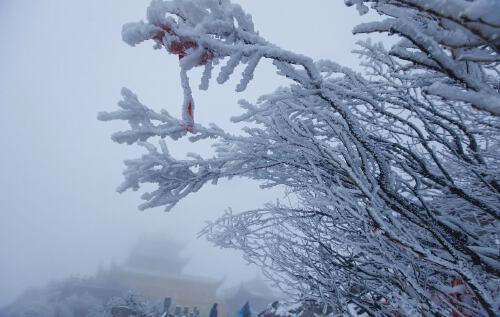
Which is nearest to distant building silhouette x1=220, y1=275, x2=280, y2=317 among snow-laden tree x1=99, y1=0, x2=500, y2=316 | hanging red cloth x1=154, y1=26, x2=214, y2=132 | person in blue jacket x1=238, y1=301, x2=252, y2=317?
person in blue jacket x1=238, y1=301, x2=252, y2=317

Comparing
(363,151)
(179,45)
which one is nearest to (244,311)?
(363,151)

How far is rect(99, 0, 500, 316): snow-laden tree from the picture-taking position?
1.26 metres

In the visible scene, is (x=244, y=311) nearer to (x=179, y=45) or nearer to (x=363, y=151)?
(x=363, y=151)

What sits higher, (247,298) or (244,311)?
(244,311)

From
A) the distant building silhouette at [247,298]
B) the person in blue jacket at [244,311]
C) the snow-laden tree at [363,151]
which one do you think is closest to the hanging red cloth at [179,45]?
the snow-laden tree at [363,151]

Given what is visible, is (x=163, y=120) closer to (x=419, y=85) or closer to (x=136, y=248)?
(x=419, y=85)

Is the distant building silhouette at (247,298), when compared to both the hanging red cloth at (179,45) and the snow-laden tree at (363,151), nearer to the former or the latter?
the snow-laden tree at (363,151)

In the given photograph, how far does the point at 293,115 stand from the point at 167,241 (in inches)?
1732

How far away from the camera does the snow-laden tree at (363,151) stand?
126cm

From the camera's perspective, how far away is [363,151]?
210 cm

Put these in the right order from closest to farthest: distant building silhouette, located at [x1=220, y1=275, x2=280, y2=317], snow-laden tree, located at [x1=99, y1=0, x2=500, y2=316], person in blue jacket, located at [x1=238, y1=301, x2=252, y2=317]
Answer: snow-laden tree, located at [x1=99, y1=0, x2=500, y2=316] < person in blue jacket, located at [x1=238, y1=301, x2=252, y2=317] < distant building silhouette, located at [x1=220, y1=275, x2=280, y2=317]

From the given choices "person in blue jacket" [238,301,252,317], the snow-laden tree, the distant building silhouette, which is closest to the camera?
the snow-laden tree

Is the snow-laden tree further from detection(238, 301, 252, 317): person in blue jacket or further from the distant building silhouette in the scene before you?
the distant building silhouette

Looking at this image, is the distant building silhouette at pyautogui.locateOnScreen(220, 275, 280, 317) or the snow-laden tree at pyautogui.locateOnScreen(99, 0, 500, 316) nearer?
the snow-laden tree at pyautogui.locateOnScreen(99, 0, 500, 316)
